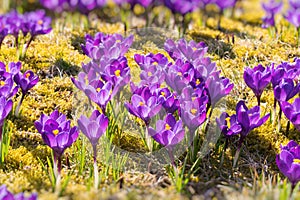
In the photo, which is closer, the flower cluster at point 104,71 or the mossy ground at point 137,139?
the mossy ground at point 137,139

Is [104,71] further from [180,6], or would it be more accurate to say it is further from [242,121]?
[180,6]

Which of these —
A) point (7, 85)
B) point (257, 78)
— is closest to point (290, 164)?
point (257, 78)

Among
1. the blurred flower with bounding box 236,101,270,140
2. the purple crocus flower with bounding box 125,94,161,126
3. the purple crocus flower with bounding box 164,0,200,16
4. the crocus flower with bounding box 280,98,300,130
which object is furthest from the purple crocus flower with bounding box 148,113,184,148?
the purple crocus flower with bounding box 164,0,200,16

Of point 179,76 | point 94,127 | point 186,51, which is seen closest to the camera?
point 94,127

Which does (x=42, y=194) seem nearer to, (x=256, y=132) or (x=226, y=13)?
(x=256, y=132)

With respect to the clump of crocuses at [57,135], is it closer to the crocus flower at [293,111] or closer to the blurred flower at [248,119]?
the blurred flower at [248,119]

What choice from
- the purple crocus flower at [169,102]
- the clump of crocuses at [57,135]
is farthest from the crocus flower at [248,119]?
the clump of crocuses at [57,135]

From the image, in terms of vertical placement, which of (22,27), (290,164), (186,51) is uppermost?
(22,27)
